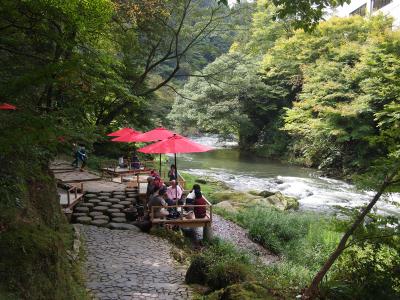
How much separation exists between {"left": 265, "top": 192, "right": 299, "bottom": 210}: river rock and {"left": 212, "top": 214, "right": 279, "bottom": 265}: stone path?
15.8ft

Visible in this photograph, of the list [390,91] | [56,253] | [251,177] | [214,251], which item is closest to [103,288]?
[56,253]

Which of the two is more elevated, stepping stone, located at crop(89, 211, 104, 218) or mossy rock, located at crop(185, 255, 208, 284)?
stepping stone, located at crop(89, 211, 104, 218)

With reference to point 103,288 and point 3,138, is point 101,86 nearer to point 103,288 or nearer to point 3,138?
point 103,288

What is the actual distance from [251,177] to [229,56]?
14.2 metres

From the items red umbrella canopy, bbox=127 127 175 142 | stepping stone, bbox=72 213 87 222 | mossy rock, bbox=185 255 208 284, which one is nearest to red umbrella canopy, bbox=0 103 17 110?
mossy rock, bbox=185 255 208 284

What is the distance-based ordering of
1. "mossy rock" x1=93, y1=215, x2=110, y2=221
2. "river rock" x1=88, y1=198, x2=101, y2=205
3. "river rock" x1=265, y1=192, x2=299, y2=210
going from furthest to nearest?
"river rock" x1=265, y1=192, x2=299, y2=210 < "river rock" x1=88, y1=198, x2=101, y2=205 < "mossy rock" x1=93, y1=215, x2=110, y2=221

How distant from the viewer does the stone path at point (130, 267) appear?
6191 millimetres

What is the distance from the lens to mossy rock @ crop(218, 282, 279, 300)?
4875 millimetres

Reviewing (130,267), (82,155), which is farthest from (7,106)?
(82,155)

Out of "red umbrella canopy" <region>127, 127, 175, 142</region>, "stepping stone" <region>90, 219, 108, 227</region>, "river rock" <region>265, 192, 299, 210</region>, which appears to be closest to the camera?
"stepping stone" <region>90, 219, 108, 227</region>

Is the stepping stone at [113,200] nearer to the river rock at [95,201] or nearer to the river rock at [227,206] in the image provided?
the river rock at [95,201]

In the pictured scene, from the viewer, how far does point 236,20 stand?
714 inches

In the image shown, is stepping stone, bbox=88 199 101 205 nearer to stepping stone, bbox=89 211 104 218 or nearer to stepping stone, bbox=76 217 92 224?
stepping stone, bbox=89 211 104 218

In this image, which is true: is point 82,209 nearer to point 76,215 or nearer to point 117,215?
point 76,215
